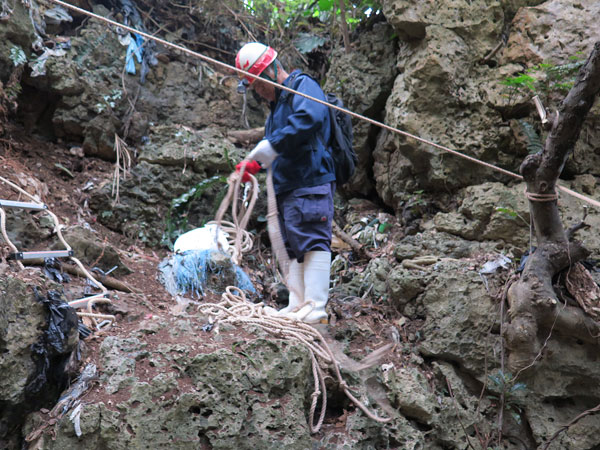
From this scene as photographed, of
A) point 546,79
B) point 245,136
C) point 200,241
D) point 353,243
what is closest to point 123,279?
point 200,241

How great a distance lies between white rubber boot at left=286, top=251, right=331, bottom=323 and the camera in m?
3.12

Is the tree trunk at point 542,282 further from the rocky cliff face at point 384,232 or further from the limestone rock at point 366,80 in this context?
the limestone rock at point 366,80

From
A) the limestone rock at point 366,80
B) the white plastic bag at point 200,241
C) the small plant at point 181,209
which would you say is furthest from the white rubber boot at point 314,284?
the limestone rock at point 366,80

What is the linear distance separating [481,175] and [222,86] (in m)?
3.50

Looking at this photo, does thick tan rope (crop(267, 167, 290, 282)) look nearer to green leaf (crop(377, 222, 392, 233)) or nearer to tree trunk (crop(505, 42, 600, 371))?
tree trunk (crop(505, 42, 600, 371))

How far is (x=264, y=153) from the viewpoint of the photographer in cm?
299

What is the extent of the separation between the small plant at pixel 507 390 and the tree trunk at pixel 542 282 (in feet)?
0.30

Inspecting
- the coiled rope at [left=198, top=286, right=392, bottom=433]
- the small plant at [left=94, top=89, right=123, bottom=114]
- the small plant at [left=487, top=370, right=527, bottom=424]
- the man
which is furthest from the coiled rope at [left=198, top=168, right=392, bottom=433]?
the small plant at [left=94, top=89, right=123, bottom=114]

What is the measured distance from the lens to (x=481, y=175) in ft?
14.4

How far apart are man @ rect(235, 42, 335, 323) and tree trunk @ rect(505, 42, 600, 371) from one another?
46.9 inches

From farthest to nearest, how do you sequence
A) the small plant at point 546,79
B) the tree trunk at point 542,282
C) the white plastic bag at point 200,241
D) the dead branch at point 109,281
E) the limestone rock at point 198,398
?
the white plastic bag at point 200,241 → the small plant at point 546,79 → the dead branch at point 109,281 → the tree trunk at point 542,282 → the limestone rock at point 198,398

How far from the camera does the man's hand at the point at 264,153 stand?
9.77 feet

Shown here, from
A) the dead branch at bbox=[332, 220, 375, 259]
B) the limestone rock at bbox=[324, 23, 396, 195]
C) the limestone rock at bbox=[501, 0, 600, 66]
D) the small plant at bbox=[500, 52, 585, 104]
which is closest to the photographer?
the small plant at bbox=[500, 52, 585, 104]

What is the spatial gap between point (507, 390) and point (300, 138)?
80.4 inches
